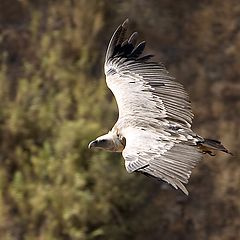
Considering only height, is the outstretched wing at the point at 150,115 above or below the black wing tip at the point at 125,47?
below

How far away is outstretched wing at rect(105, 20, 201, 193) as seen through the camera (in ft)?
15.7

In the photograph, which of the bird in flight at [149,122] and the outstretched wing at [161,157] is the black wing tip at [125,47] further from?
Result: the outstretched wing at [161,157]

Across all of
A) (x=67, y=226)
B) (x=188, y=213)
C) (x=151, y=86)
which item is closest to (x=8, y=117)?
(x=67, y=226)

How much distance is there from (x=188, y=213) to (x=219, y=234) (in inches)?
12.5

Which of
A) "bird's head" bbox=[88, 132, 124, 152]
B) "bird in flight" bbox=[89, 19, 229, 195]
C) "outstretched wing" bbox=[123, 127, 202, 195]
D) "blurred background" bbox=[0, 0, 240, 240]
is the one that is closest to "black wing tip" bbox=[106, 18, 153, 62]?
"bird in flight" bbox=[89, 19, 229, 195]

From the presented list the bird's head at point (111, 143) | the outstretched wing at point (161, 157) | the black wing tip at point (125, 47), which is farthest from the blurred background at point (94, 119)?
the outstretched wing at point (161, 157)

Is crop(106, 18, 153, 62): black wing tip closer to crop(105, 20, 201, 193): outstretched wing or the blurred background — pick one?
crop(105, 20, 201, 193): outstretched wing

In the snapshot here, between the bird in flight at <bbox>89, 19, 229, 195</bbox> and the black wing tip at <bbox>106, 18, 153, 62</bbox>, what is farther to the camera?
the black wing tip at <bbox>106, 18, 153, 62</bbox>

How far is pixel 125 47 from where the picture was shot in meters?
6.16

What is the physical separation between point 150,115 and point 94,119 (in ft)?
7.46

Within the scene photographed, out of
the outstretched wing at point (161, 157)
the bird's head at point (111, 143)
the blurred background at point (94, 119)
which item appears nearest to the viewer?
the outstretched wing at point (161, 157)

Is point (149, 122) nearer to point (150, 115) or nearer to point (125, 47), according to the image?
point (150, 115)

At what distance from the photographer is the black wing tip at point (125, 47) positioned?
6109 mm

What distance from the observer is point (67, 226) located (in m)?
7.35
